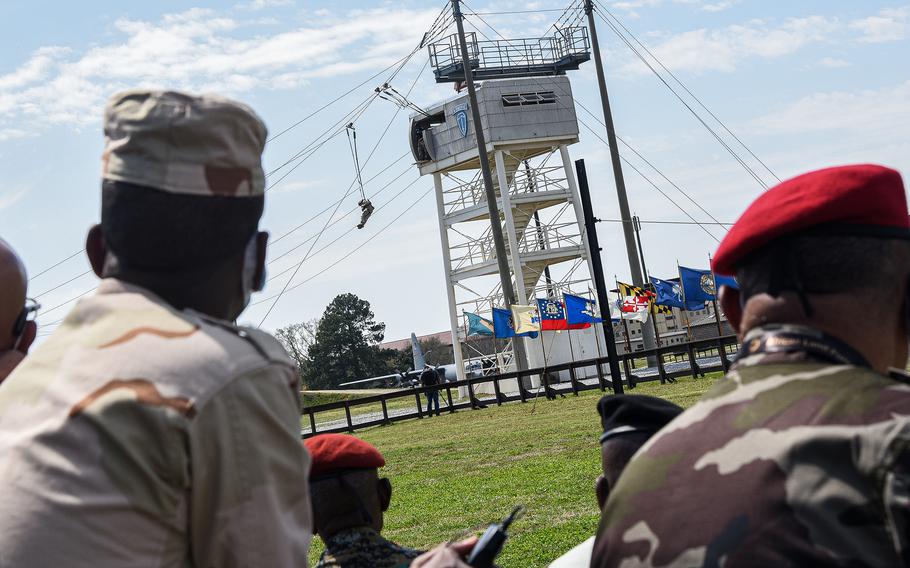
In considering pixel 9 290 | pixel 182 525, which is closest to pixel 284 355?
pixel 182 525

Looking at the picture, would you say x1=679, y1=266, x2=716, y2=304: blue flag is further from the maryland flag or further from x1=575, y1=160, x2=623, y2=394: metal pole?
x1=575, y1=160, x2=623, y2=394: metal pole

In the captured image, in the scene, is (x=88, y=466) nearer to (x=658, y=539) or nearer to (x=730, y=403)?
(x=658, y=539)

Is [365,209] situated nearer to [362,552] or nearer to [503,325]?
[503,325]

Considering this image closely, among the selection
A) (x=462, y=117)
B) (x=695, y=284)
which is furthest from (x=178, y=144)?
(x=462, y=117)

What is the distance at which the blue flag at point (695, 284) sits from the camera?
3684 cm

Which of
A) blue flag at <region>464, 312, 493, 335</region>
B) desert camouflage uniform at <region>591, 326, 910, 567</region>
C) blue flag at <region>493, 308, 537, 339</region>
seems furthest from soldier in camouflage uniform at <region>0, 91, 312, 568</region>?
blue flag at <region>464, 312, 493, 335</region>

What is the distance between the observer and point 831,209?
7.56ft

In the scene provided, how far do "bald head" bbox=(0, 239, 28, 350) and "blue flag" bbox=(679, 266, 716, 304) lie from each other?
34.3 meters

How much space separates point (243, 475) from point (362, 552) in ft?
7.01

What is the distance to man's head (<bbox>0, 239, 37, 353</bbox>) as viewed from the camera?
11.4 feet

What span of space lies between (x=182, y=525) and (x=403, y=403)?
5426 cm

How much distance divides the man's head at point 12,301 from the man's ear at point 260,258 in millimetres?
1433

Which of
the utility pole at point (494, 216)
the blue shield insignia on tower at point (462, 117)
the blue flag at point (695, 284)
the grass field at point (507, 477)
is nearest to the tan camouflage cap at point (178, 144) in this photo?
the grass field at point (507, 477)

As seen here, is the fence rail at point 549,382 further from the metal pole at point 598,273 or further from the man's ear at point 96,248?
the man's ear at point 96,248
